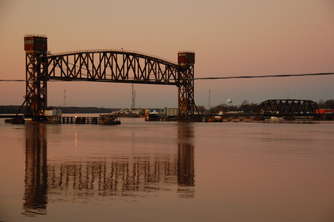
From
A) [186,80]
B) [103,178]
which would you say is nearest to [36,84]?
[186,80]

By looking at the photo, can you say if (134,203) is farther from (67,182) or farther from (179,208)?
(67,182)

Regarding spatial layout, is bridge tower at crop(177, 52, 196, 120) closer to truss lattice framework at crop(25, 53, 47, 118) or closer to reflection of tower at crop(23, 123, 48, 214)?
truss lattice framework at crop(25, 53, 47, 118)

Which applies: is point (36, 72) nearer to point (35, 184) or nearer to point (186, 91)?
point (186, 91)

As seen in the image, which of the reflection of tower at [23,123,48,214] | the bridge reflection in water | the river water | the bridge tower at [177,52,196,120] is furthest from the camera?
the bridge tower at [177,52,196,120]

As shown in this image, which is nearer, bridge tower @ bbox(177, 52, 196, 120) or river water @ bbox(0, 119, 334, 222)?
river water @ bbox(0, 119, 334, 222)

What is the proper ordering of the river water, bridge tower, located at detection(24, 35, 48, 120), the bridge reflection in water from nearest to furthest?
the river water
the bridge reflection in water
bridge tower, located at detection(24, 35, 48, 120)

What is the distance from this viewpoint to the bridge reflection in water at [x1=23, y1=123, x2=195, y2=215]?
66.4 ft

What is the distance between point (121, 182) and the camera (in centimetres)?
2341

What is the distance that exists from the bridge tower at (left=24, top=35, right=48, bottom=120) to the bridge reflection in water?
7720 cm

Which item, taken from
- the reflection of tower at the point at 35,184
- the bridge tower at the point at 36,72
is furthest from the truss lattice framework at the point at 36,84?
the reflection of tower at the point at 35,184

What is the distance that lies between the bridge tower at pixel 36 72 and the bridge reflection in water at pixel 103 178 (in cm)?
7720

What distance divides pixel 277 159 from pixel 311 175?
26.1ft

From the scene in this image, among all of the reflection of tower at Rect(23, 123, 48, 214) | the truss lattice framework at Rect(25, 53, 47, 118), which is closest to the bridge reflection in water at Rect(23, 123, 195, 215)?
the reflection of tower at Rect(23, 123, 48, 214)

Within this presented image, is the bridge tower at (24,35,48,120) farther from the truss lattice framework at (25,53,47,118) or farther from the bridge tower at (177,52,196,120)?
the bridge tower at (177,52,196,120)
